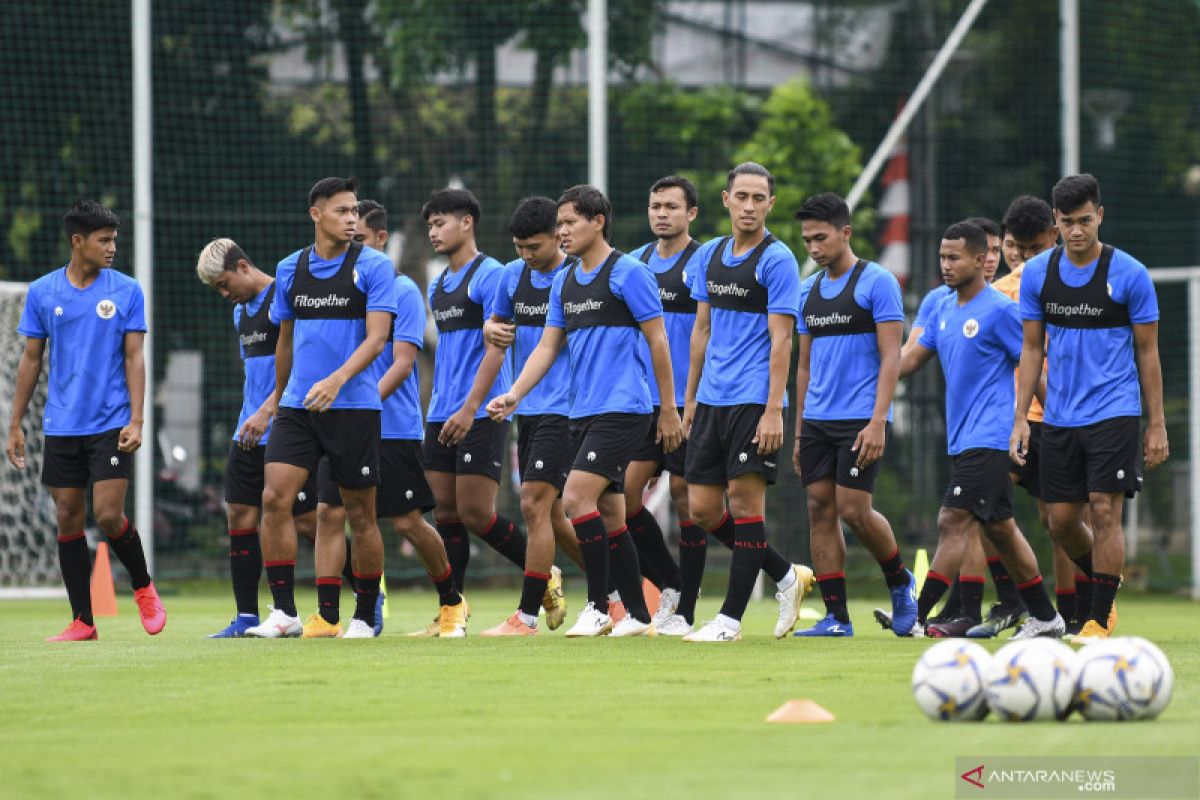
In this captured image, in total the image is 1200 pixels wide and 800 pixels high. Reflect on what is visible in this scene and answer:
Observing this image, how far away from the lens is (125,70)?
19844 millimetres

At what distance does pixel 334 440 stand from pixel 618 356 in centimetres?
151

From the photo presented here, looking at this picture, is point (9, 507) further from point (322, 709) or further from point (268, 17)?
point (322, 709)

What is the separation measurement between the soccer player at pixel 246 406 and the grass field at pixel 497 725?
3.74 feet

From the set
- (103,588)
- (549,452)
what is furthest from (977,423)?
(103,588)

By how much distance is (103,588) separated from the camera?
14680 mm

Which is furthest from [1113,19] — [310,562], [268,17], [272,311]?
[272,311]

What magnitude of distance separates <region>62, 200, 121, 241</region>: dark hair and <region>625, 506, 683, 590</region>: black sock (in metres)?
3.32

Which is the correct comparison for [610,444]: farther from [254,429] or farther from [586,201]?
[254,429]

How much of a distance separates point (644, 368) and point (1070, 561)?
8.41ft

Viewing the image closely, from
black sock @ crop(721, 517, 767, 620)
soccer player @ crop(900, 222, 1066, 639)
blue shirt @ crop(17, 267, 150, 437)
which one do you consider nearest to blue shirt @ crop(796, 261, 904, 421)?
soccer player @ crop(900, 222, 1066, 639)

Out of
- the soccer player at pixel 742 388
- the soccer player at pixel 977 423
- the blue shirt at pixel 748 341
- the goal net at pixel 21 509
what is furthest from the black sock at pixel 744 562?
the goal net at pixel 21 509

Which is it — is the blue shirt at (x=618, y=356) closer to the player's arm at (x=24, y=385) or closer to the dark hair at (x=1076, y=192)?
Result: the dark hair at (x=1076, y=192)

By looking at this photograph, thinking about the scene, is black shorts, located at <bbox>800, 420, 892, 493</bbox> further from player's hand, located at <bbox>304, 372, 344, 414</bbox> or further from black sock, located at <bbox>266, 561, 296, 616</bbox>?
black sock, located at <bbox>266, 561, 296, 616</bbox>

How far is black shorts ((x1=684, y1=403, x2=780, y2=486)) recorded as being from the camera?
32.1 ft
